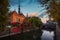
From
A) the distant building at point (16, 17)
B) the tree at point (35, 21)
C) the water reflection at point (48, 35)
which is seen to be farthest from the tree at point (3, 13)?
the water reflection at point (48, 35)

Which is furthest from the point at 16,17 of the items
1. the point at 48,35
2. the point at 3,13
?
the point at 48,35

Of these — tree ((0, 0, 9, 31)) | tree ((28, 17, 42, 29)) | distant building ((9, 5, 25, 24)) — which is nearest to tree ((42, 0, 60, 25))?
tree ((28, 17, 42, 29))

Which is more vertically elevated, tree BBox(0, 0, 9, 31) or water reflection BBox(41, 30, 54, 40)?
tree BBox(0, 0, 9, 31)

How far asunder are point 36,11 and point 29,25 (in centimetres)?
23

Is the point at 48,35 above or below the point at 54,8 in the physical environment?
below

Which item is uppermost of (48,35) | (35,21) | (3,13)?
(3,13)

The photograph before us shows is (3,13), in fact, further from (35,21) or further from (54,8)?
(54,8)

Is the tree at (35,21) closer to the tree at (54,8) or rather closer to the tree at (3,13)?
the tree at (54,8)

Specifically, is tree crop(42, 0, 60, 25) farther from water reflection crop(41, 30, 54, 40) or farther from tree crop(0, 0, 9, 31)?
tree crop(0, 0, 9, 31)

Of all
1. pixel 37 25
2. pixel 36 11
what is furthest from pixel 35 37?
pixel 36 11

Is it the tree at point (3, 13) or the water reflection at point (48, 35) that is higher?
the tree at point (3, 13)

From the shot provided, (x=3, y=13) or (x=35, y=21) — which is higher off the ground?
(x=3, y=13)

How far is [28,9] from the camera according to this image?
2863mm

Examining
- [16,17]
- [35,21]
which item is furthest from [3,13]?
[35,21]
